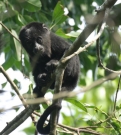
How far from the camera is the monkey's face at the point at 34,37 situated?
4520 millimetres

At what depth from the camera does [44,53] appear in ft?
13.9

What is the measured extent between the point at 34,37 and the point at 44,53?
1.63ft

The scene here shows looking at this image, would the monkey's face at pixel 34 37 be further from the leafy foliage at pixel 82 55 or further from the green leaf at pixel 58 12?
the green leaf at pixel 58 12

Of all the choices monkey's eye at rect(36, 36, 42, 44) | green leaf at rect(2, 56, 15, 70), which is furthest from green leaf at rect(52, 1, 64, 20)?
green leaf at rect(2, 56, 15, 70)

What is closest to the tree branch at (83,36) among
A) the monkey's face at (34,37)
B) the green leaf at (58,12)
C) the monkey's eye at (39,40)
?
the green leaf at (58,12)

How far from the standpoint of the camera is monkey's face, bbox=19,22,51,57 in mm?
4520

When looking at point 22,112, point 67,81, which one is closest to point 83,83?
point 67,81

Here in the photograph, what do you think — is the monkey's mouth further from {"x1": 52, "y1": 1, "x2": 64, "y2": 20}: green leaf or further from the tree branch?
the tree branch

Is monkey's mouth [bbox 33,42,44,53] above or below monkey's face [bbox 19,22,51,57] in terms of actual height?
below

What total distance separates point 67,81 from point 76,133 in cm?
91

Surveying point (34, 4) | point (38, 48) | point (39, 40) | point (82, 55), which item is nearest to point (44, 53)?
point (38, 48)

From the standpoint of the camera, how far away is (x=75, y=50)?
2582mm

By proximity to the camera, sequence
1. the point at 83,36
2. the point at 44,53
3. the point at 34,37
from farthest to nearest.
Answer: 1. the point at 34,37
2. the point at 44,53
3. the point at 83,36

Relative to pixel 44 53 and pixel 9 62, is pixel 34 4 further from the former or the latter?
pixel 9 62
